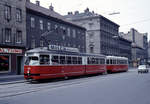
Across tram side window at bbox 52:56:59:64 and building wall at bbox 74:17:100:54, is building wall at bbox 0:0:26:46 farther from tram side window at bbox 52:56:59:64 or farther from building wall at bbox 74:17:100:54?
building wall at bbox 74:17:100:54

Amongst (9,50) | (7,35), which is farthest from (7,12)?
(9,50)

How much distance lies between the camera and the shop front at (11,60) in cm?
2666

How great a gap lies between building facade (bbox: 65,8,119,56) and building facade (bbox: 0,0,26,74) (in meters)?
31.3

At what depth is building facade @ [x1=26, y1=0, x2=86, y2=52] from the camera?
3222cm

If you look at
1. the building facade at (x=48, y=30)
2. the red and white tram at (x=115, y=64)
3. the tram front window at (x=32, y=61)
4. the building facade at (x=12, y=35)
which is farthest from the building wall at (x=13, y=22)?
Answer: the red and white tram at (x=115, y=64)

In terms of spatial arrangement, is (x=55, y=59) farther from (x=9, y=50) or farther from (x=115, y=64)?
(x=115, y=64)

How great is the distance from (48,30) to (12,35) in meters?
9.09

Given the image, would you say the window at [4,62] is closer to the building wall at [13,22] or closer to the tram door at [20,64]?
the building wall at [13,22]

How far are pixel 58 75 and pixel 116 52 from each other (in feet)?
180

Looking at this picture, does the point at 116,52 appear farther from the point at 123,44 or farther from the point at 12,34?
the point at 12,34

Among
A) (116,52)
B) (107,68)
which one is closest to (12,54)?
(107,68)

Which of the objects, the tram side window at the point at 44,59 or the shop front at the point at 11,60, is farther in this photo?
the shop front at the point at 11,60

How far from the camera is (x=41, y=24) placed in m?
34.9

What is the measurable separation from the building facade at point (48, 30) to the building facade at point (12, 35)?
1721 millimetres
